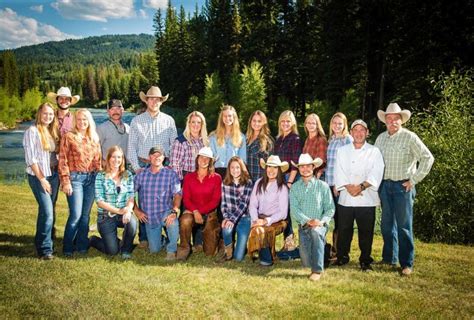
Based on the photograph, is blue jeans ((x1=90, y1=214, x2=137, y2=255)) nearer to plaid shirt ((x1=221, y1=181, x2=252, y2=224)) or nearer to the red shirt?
the red shirt

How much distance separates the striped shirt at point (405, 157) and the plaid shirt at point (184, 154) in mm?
3258

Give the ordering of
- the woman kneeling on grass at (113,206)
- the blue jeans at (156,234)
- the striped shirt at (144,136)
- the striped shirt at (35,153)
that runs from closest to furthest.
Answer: the striped shirt at (35,153) < the woman kneeling on grass at (113,206) < the blue jeans at (156,234) < the striped shirt at (144,136)

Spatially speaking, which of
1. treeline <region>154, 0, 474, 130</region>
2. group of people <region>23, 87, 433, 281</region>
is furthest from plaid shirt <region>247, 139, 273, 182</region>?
treeline <region>154, 0, 474, 130</region>

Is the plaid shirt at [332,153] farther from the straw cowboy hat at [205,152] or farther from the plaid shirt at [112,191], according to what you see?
the plaid shirt at [112,191]

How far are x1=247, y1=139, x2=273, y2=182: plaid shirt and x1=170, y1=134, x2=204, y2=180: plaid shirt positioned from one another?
0.91 m

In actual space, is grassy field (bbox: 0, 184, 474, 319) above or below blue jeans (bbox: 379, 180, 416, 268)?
below

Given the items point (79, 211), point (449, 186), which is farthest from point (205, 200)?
point (449, 186)

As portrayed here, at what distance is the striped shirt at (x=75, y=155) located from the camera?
6770 millimetres

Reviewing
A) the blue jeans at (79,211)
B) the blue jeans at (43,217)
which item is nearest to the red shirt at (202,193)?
the blue jeans at (79,211)

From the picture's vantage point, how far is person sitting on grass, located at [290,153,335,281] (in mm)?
6725

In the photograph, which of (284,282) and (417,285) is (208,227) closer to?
(284,282)

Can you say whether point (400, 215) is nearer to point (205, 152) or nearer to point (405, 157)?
point (405, 157)

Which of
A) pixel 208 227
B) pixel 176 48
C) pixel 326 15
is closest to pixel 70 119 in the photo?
pixel 208 227

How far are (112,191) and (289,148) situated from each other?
321 cm
